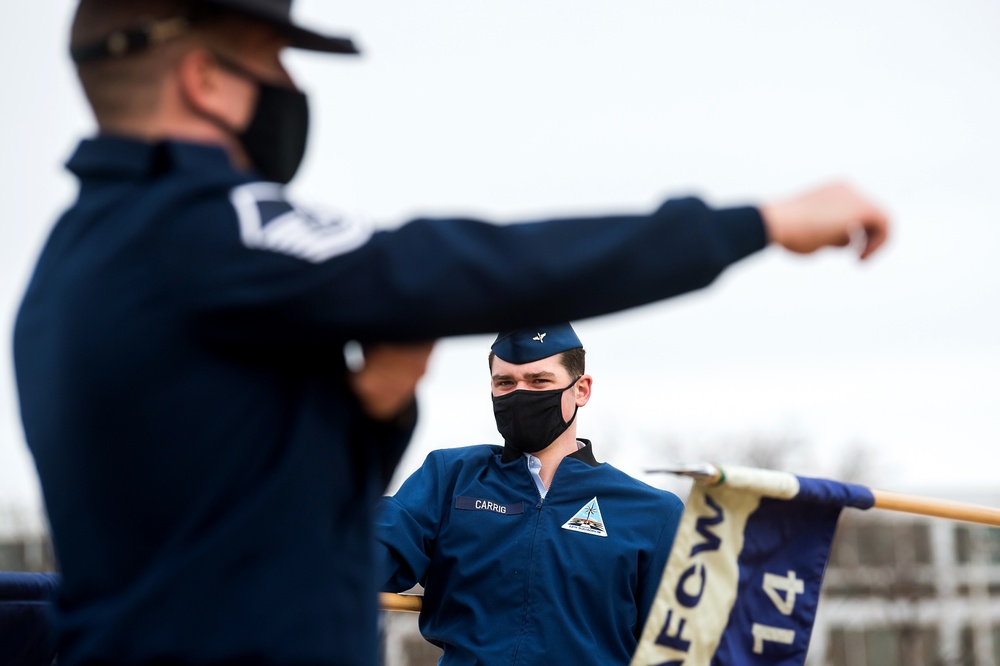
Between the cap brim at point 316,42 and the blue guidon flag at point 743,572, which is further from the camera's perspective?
the blue guidon flag at point 743,572

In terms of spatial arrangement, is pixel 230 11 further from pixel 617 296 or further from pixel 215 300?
pixel 617 296

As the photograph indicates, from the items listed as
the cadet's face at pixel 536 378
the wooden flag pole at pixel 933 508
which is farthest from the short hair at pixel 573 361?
the wooden flag pole at pixel 933 508

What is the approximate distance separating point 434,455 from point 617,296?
3.54m

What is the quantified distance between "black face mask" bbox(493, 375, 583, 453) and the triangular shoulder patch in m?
0.33

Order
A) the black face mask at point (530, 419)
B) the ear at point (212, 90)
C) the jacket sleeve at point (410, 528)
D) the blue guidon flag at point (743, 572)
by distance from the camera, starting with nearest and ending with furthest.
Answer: the ear at point (212, 90), the blue guidon flag at point (743, 572), the jacket sleeve at point (410, 528), the black face mask at point (530, 419)

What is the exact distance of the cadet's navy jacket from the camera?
4.88 m

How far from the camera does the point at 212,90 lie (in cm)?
216

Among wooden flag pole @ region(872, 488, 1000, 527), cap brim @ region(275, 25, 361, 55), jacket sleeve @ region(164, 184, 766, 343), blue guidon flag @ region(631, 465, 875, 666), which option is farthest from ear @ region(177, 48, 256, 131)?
wooden flag pole @ region(872, 488, 1000, 527)

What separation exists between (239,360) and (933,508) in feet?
9.25

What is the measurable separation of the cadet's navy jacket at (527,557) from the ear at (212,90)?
9.79ft

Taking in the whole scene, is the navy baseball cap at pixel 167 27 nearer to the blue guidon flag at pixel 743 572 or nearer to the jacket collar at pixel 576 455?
the blue guidon flag at pixel 743 572

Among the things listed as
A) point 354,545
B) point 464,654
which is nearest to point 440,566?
point 464,654

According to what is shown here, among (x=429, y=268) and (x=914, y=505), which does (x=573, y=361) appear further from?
(x=429, y=268)

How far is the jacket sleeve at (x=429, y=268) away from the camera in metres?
1.93
